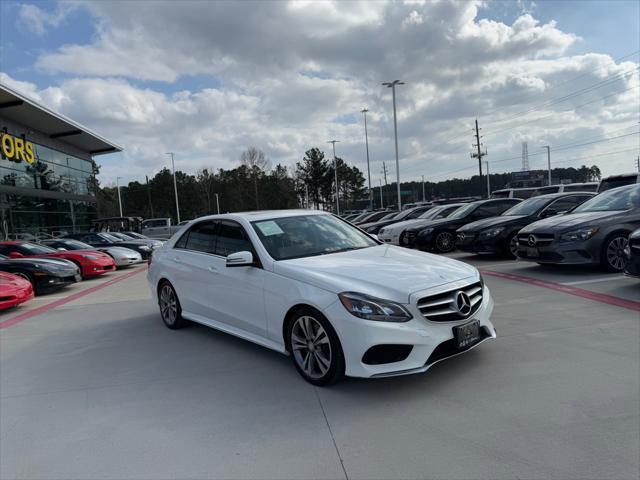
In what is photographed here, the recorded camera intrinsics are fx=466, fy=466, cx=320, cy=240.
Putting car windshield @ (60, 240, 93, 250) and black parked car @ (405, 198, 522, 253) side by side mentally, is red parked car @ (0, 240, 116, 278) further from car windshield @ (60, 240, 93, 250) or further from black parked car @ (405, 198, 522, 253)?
black parked car @ (405, 198, 522, 253)

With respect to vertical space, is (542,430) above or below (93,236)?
below

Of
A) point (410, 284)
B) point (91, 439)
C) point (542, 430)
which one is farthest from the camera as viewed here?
point (410, 284)

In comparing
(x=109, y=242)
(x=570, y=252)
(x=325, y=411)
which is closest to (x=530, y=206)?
(x=570, y=252)

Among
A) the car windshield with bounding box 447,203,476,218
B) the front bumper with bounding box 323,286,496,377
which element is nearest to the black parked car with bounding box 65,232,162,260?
the car windshield with bounding box 447,203,476,218

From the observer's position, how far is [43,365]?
5207 millimetres

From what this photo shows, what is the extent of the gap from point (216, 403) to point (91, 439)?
3.06ft

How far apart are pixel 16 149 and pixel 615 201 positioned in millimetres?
29854

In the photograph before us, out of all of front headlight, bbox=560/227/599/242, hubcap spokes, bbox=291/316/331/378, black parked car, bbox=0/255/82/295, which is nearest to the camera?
hubcap spokes, bbox=291/316/331/378

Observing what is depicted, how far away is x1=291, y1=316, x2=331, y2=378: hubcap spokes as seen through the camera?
3.88 meters

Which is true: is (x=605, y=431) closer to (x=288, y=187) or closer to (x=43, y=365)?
(x=43, y=365)

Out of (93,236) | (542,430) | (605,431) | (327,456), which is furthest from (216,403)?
(93,236)

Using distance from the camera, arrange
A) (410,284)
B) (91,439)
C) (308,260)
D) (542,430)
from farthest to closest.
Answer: (308,260), (410,284), (91,439), (542,430)

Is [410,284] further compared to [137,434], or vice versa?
[410,284]

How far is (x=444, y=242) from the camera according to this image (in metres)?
13.3
